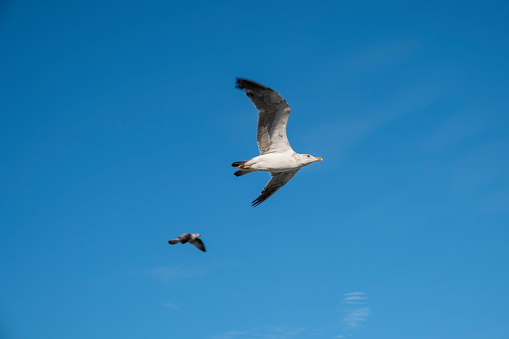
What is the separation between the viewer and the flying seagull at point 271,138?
90.6ft

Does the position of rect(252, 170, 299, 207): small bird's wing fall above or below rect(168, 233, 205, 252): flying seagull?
above

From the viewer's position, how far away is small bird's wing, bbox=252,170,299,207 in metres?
32.0

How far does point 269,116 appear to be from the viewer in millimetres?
28531

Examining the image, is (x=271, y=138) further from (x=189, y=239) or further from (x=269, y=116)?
(x=189, y=239)

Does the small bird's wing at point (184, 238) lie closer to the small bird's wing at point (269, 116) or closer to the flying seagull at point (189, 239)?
the flying seagull at point (189, 239)

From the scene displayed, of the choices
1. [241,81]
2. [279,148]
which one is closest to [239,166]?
[279,148]

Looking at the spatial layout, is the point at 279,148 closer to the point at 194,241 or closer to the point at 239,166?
the point at 239,166

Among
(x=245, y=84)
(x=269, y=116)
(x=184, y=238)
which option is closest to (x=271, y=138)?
(x=269, y=116)

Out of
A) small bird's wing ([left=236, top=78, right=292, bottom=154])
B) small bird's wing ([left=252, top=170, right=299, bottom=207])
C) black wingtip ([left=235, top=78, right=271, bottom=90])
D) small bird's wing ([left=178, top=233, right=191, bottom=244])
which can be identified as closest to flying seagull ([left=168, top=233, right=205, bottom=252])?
small bird's wing ([left=178, top=233, right=191, bottom=244])

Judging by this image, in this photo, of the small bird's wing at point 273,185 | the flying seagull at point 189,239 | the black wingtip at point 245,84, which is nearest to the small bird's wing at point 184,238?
the flying seagull at point 189,239

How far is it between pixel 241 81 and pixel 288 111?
3.16 m

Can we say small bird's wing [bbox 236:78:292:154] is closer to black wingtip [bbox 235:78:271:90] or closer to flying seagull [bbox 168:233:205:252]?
black wingtip [bbox 235:78:271:90]

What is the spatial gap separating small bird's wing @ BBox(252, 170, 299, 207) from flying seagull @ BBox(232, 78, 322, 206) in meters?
0.48

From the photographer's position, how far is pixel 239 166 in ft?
95.6
